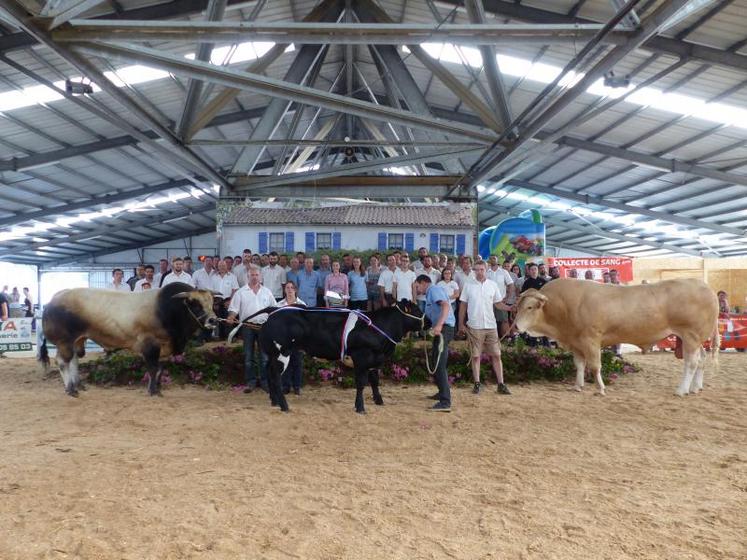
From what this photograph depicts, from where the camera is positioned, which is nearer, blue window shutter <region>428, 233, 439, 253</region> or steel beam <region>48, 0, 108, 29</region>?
steel beam <region>48, 0, 108, 29</region>

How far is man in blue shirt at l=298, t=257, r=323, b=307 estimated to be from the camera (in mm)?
9477

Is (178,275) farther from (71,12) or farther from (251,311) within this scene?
(71,12)

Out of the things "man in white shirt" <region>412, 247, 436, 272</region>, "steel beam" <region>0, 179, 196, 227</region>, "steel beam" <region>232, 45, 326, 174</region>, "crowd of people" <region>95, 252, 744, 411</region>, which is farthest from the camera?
"steel beam" <region>0, 179, 196, 227</region>

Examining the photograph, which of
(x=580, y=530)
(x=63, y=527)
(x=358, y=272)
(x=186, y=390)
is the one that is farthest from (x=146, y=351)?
(x=580, y=530)

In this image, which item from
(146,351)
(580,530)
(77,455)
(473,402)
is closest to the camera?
(580,530)

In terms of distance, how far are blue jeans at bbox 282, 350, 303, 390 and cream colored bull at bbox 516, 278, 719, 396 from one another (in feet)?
11.4

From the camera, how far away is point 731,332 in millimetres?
13625

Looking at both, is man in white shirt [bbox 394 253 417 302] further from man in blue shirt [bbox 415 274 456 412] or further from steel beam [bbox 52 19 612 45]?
steel beam [bbox 52 19 612 45]

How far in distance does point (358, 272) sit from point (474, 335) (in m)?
2.78

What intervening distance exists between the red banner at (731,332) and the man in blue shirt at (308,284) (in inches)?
379

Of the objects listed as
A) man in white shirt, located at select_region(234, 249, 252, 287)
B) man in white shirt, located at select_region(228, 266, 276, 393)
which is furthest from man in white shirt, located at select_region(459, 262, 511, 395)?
man in white shirt, located at select_region(234, 249, 252, 287)

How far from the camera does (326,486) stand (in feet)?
12.8

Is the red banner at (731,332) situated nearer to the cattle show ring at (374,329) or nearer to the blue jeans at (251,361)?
the cattle show ring at (374,329)

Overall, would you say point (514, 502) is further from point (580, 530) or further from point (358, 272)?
point (358, 272)
